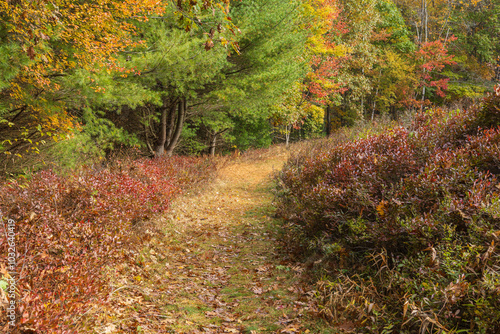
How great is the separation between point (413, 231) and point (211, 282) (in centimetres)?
298

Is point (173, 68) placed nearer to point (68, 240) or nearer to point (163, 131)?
point (163, 131)

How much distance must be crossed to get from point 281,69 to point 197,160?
4.54m

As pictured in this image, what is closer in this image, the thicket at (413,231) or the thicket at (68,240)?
the thicket at (68,240)

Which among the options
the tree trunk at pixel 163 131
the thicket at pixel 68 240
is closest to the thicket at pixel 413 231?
the thicket at pixel 68 240

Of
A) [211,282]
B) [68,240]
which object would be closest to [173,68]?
[211,282]

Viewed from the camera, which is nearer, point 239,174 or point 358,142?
point 358,142

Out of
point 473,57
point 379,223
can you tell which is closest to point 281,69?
point 379,223

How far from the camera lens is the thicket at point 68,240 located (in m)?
2.74

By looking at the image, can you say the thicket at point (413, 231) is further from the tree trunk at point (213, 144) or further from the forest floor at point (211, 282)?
the tree trunk at point (213, 144)

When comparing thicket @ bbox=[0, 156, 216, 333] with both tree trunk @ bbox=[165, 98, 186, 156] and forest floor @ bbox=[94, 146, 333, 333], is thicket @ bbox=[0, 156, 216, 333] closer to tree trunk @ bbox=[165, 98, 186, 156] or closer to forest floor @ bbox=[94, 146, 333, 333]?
forest floor @ bbox=[94, 146, 333, 333]

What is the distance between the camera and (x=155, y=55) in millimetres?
7430

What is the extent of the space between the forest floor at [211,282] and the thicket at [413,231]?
21.1 inches

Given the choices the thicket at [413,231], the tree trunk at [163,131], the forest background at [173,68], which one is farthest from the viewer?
the tree trunk at [163,131]

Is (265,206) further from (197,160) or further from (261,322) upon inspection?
(261,322)
